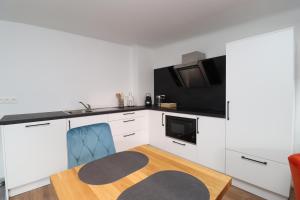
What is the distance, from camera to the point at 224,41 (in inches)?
97.1

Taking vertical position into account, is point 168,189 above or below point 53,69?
below

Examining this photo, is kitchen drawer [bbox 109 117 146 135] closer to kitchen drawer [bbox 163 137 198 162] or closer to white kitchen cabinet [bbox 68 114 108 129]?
white kitchen cabinet [bbox 68 114 108 129]

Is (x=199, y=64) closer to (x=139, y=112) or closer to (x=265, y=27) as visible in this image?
(x=265, y=27)

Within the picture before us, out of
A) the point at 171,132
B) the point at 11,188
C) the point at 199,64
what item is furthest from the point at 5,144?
the point at 199,64

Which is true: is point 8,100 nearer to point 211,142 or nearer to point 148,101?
point 148,101

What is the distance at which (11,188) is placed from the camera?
1.75 m

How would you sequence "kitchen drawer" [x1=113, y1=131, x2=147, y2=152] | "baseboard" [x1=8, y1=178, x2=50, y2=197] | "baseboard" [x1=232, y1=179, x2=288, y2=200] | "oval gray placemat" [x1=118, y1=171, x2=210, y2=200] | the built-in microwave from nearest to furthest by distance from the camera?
"oval gray placemat" [x1=118, y1=171, x2=210, y2=200] → "baseboard" [x1=232, y1=179, x2=288, y2=200] → "baseboard" [x1=8, y1=178, x2=50, y2=197] → the built-in microwave → "kitchen drawer" [x1=113, y1=131, x2=147, y2=152]

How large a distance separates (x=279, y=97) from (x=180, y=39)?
196 cm

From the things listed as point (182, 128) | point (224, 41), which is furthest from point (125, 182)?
point (224, 41)

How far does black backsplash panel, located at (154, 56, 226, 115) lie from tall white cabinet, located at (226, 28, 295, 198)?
0.53 meters

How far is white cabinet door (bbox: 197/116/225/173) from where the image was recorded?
2006 mm

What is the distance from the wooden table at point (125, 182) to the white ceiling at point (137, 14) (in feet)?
5.56

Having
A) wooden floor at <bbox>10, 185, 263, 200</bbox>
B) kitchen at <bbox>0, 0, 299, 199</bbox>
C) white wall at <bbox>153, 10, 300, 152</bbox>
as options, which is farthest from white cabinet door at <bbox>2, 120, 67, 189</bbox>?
white wall at <bbox>153, 10, 300, 152</bbox>

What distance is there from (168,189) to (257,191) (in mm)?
1649
